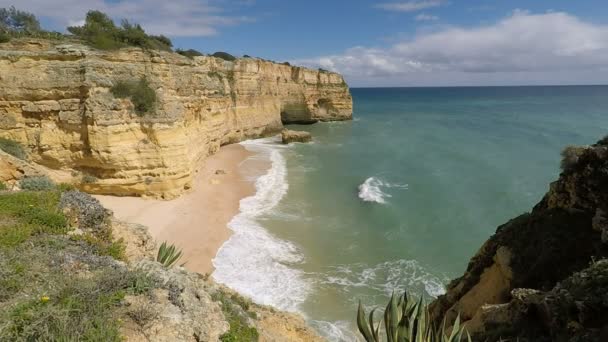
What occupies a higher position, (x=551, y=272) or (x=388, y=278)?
(x=551, y=272)

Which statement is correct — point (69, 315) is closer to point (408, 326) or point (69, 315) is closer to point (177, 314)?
point (177, 314)

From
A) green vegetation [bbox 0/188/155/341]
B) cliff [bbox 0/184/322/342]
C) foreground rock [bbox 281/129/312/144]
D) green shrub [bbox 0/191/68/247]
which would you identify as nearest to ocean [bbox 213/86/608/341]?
foreground rock [bbox 281/129/312/144]

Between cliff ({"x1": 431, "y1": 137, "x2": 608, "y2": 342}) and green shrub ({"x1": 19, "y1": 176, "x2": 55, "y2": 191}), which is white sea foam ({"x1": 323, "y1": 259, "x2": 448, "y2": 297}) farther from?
green shrub ({"x1": 19, "y1": 176, "x2": 55, "y2": 191})

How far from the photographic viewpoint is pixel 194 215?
1639 centimetres

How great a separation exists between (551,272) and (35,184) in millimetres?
11182

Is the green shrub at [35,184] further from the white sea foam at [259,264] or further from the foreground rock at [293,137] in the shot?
the foreground rock at [293,137]

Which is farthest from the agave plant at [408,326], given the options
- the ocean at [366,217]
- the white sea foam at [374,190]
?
the white sea foam at [374,190]

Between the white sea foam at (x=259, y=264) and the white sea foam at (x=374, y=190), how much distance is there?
222 inches

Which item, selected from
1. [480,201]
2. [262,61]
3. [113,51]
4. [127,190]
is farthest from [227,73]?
[480,201]

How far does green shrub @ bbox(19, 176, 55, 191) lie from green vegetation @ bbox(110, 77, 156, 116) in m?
7.61

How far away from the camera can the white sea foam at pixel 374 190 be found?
20.2m

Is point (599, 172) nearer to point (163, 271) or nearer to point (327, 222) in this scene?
point (163, 271)

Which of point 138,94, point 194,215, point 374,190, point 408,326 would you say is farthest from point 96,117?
point 374,190

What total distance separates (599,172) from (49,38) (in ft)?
66.6
